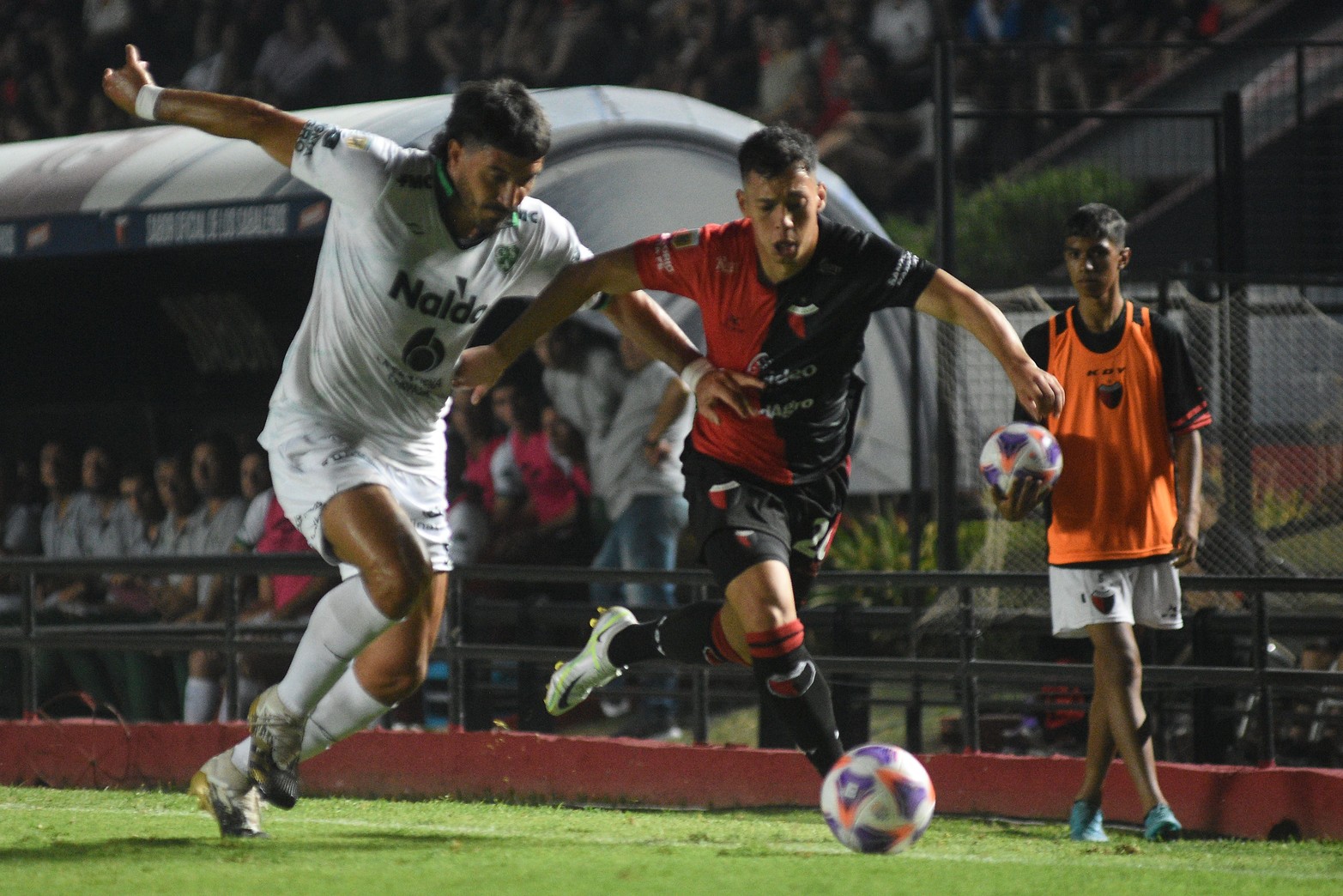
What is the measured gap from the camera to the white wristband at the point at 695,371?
6.00m

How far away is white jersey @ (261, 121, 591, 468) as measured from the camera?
574 cm

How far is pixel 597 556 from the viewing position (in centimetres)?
1098

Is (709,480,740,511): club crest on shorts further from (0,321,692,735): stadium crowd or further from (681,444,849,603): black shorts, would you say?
(0,321,692,735): stadium crowd

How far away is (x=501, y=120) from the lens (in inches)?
221

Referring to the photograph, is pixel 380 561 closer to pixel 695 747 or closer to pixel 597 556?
pixel 695 747

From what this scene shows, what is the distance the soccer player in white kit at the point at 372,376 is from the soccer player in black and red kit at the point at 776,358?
0.22 meters

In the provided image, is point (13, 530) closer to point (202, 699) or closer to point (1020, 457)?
point (202, 699)

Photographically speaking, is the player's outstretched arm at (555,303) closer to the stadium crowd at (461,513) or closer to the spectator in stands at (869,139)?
the stadium crowd at (461,513)

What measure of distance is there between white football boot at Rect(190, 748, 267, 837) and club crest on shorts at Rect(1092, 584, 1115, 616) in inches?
120

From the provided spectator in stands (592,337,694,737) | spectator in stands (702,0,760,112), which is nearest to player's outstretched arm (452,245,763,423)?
spectator in stands (592,337,694,737)

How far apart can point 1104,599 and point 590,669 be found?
190 centimetres

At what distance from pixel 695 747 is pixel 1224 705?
2587 millimetres

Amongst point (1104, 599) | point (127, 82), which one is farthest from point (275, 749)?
point (1104, 599)

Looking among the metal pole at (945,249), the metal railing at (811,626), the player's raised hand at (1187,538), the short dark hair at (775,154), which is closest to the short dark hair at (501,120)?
the short dark hair at (775,154)
